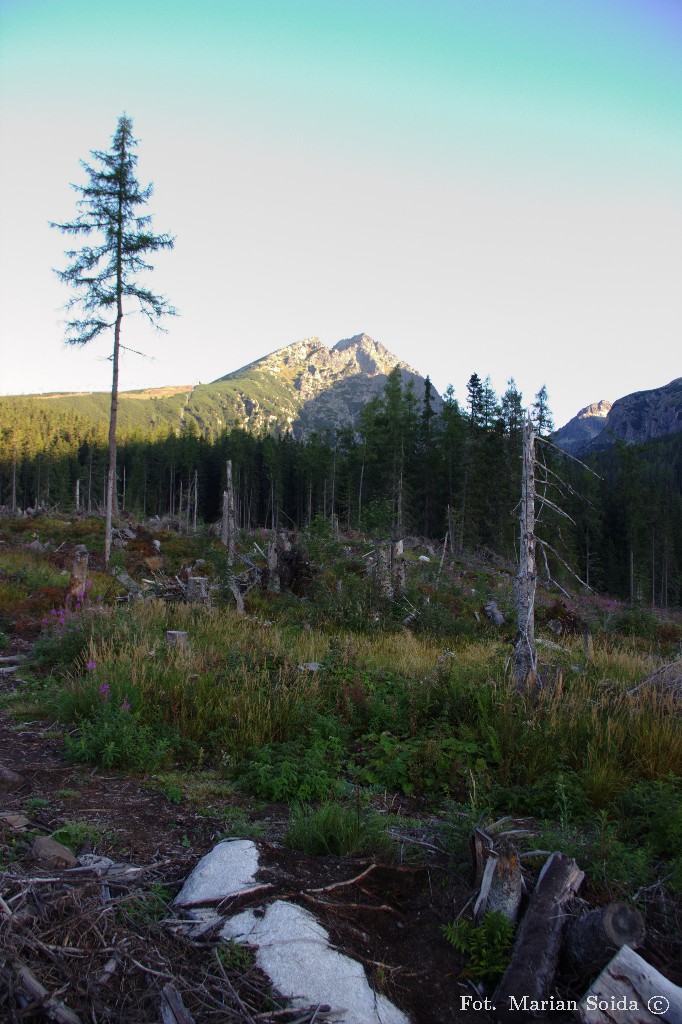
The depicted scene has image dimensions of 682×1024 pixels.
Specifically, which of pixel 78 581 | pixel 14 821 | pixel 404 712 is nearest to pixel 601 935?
pixel 14 821

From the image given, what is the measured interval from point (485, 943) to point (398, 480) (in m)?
41.9

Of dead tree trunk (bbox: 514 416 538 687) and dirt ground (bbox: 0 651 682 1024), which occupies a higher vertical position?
dead tree trunk (bbox: 514 416 538 687)

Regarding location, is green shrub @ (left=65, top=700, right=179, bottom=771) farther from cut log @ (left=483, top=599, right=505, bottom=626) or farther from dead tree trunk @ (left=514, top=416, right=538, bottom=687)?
cut log @ (left=483, top=599, right=505, bottom=626)

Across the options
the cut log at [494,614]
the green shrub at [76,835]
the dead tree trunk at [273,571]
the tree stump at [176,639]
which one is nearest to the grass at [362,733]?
the tree stump at [176,639]

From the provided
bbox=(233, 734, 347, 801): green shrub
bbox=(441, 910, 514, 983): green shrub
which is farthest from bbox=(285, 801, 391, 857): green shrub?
bbox=(233, 734, 347, 801): green shrub

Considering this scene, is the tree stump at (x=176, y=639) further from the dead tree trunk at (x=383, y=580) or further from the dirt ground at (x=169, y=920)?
the dead tree trunk at (x=383, y=580)

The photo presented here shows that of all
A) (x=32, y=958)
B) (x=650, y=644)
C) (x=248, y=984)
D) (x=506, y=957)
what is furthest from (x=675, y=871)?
(x=650, y=644)

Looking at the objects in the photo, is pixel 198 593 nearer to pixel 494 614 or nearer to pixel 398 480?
pixel 494 614

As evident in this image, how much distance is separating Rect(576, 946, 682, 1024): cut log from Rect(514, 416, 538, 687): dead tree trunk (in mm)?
3800

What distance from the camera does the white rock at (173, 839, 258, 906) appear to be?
2791 mm

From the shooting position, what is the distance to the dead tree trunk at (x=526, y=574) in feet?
20.0

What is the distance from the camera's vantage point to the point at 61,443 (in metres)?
76.3

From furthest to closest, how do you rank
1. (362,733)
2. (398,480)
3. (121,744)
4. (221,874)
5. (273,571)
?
(398,480)
(273,571)
(362,733)
(121,744)
(221,874)

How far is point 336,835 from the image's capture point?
3443 millimetres
